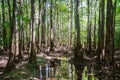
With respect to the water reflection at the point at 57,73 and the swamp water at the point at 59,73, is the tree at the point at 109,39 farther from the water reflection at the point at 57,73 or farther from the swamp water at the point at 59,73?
the water reflection at the point at 57,73

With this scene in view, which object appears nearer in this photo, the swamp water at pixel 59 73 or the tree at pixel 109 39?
the swamp water at pixel 59 73

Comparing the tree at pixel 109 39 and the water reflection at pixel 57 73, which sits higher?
the tree at pixel 109 39

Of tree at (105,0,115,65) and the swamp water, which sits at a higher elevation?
tree at (105,0,115,65)

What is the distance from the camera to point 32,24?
16422mm

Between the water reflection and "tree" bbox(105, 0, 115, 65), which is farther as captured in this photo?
"tree" bbox(105, 0, 115, 65)

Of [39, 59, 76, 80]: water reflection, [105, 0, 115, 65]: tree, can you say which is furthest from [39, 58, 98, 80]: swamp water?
[105, 0, 115, 65]: tree

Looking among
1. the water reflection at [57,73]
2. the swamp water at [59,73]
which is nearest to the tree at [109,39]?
the swamp water at [59,73]

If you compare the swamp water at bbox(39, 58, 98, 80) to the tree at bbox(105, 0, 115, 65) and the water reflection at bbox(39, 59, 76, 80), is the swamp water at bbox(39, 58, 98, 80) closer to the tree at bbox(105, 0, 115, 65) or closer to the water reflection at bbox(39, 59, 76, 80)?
the water reflection at bbox(39, 59, 76, 80)

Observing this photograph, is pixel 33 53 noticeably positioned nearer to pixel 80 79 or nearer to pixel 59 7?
pixel 80 79

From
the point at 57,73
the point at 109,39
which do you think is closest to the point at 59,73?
the point at 57,73

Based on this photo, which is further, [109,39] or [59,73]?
[109,39]

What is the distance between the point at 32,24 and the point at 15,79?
21.9 feet

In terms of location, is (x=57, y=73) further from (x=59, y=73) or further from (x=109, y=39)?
(x=109, y=39)

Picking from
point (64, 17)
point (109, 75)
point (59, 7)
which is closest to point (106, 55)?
point (109, 75)
